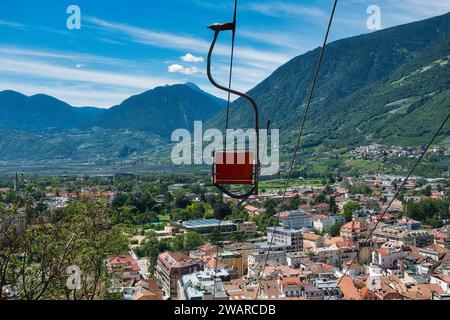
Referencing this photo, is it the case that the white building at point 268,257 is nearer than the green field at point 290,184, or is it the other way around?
the white building at point 268,257

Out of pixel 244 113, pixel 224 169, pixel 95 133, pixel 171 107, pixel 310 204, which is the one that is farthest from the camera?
pixel 171 107

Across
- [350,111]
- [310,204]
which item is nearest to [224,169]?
[310,204]

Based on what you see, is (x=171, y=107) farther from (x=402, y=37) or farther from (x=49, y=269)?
(x=49, y=269)

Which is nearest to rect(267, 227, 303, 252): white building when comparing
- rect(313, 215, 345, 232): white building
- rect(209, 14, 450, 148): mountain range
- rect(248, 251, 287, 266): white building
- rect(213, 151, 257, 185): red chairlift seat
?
rect(248, 251, 287, 266): white building

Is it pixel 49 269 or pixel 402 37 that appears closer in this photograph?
pixel 49 269

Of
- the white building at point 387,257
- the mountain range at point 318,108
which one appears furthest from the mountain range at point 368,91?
the white building at point 387,257

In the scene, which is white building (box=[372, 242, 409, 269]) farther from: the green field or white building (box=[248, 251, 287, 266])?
Answer: the green field

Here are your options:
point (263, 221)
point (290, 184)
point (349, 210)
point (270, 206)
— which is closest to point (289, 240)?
point (263, 221)

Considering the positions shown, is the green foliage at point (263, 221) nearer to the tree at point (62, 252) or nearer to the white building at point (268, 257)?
the white building at point (268, 257)
